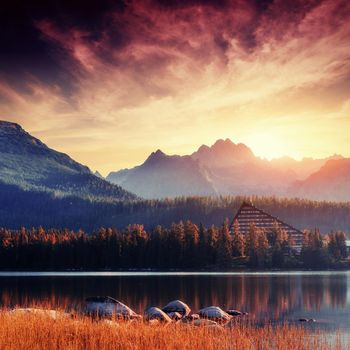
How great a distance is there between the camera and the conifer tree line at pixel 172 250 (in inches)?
6161

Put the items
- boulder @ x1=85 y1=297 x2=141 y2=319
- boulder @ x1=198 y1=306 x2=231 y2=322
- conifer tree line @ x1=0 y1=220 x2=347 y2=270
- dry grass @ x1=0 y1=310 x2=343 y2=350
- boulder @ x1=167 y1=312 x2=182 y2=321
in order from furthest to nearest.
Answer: conifer tree line @ x1=0 y1=220 x2=347 y2=270
boulder @ x1=198 y1=306 x2=231 y2=322
boulder @ x1=167 y1=312 x2=182 y2=321
boulder @ x1=85 y1=297 x2=141 y2=319
dry grass @ x1=0 y1=310 x2=343 y2=350

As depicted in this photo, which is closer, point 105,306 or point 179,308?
point 105,306

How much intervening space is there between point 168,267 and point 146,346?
141m

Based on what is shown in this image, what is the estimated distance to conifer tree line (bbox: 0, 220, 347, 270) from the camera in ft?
513

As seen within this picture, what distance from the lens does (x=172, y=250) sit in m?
159

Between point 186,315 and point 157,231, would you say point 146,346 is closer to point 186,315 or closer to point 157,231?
point 186,315

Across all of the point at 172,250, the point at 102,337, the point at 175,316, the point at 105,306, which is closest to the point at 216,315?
the point at 175,316

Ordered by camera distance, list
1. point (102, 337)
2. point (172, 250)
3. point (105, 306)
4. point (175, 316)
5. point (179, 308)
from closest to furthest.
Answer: point (102, 337), point (105, 306), point (175, 316), point (179, 308), point (172, 250)

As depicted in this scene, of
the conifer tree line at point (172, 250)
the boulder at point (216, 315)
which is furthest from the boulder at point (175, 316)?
the conifer tree line at point (172, 250)

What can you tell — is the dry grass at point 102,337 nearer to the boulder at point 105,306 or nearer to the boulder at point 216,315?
the boulder at point 105,306

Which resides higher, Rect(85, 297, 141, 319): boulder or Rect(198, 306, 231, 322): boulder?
Rect(85, 297, 141, 319): boulder

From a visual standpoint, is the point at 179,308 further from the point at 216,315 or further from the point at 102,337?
the point at 102,337

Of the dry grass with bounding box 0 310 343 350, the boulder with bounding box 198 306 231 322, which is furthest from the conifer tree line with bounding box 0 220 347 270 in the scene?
the dry grass with bounding box 0 310 343 350

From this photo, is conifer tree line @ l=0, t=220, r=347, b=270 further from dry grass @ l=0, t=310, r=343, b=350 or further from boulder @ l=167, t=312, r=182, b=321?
dry grass @ l=0, t=310, r=343, b=350
